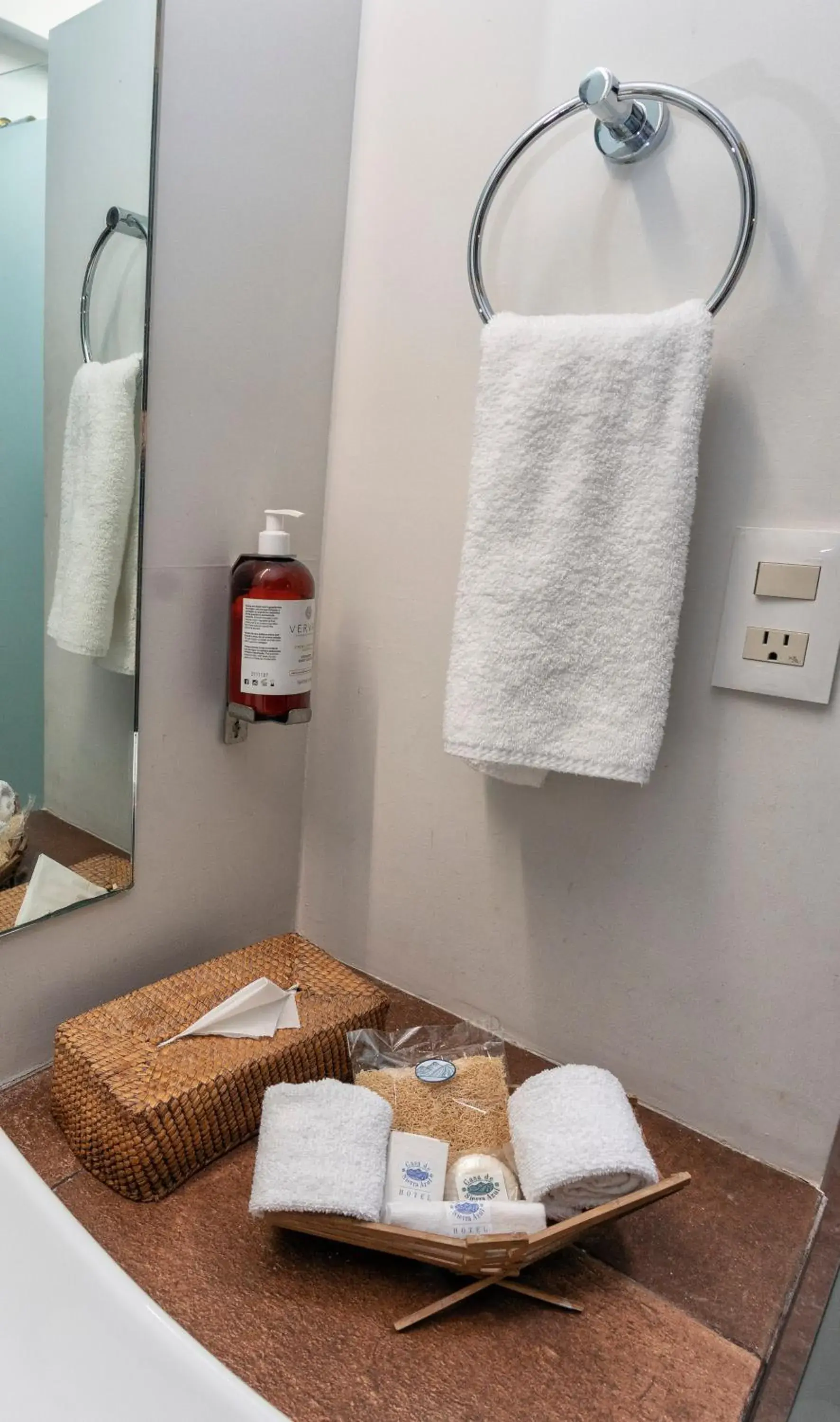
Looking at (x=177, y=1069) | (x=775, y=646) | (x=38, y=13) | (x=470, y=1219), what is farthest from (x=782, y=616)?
(x=38, y=13)

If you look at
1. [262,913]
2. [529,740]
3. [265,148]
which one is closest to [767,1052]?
[529,740]

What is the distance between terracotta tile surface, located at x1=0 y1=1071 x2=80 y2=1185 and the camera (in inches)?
28.0

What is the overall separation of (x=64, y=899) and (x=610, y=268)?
2.45 ft

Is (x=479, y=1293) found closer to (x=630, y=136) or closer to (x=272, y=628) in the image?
(x=272, y=628)

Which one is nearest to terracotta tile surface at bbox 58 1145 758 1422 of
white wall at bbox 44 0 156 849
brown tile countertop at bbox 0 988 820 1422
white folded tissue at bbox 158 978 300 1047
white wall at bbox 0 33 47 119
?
brown tile countertop at bbox 0 988 820 1422

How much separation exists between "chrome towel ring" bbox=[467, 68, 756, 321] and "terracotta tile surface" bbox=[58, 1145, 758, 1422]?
2.48 ft

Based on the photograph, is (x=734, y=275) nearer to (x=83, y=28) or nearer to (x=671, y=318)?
(x=671, y=318)

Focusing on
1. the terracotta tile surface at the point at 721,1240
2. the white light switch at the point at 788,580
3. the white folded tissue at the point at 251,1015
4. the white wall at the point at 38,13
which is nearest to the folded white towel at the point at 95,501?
the white wall at the point at 38,13

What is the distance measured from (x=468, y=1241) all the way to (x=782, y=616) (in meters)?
0.52

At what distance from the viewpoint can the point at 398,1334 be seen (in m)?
0.59

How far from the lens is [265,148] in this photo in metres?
0.82

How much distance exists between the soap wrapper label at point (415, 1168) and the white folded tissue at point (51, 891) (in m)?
0.36

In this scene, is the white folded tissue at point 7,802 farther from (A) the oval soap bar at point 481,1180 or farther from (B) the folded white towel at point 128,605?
(A) the oval soap bar at point 481,1180

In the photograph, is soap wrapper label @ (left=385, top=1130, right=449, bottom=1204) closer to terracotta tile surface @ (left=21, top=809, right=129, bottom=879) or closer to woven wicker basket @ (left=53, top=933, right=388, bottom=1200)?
woven wicker basket @ (left=53, top=933, right=388, bottom=1200)
